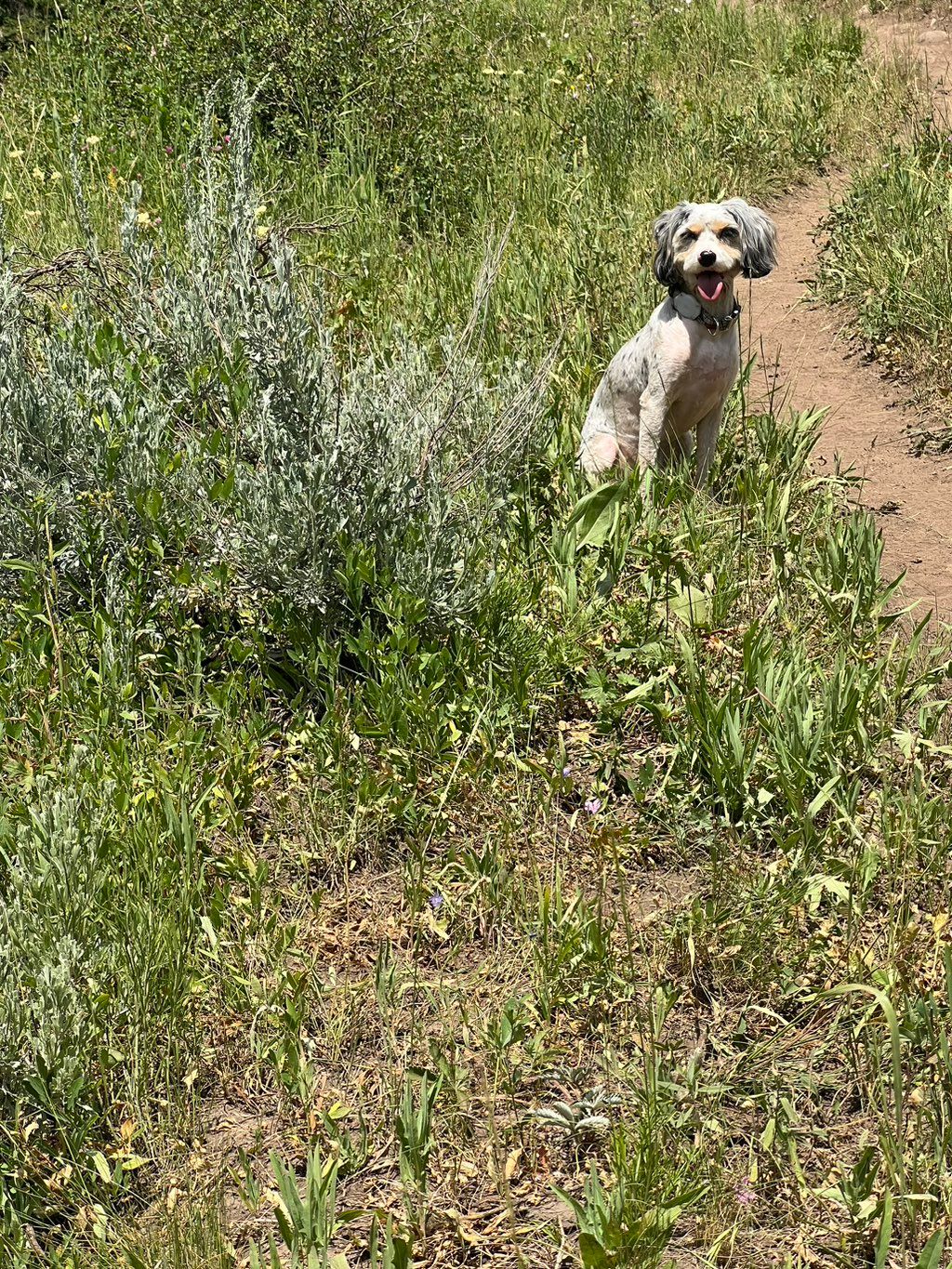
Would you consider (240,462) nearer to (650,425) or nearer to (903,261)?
(650,425)

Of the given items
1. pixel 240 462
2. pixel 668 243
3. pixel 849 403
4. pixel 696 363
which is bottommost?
pixel 849 403

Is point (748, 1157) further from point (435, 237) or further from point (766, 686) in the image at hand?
point (435, 237)

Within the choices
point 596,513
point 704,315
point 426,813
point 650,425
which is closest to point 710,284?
point 704,315

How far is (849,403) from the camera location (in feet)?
19.4

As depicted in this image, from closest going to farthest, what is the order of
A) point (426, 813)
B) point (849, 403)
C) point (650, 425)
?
point (426, 813)
point (650, 425)
point (849, 403)

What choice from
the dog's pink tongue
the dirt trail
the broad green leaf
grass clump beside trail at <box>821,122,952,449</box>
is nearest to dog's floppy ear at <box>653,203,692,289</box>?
the dog's pink tongue

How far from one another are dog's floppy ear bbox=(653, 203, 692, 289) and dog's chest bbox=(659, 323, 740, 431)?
19cm

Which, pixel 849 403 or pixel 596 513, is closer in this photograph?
pixel 596 513

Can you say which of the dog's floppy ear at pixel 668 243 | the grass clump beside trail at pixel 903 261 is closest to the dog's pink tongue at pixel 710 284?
the dog's floppy ear at pixel 668 243

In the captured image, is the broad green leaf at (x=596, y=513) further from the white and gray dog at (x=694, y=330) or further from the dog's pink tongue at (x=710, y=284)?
the dog's pink tongue at (x=710, y=284)

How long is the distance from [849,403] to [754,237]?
156cm

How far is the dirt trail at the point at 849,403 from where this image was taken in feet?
15.6

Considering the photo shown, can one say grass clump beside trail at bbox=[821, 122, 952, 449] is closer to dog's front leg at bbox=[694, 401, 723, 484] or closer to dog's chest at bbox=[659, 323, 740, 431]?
dog's front leg at bbox=[694, 401, 723, 484]

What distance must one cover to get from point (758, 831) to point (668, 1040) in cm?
66
